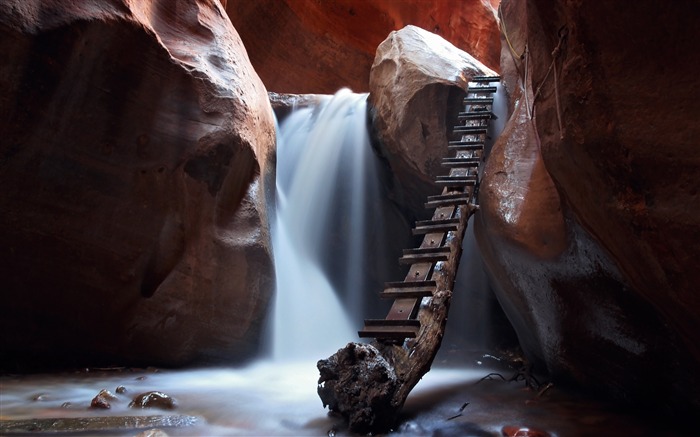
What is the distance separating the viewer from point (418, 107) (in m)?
Result: 6.42

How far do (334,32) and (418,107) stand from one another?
902 centimetres

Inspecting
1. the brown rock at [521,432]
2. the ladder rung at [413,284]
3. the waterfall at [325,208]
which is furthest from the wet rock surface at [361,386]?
the waterfall at [325,208]

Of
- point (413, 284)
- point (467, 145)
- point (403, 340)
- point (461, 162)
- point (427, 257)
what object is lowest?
point (403, 340)

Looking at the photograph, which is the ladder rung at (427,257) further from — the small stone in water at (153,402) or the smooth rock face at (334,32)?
the smooth rock face at (334,32)

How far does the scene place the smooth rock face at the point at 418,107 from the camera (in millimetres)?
6422

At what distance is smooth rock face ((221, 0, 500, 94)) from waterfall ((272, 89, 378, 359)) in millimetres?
6028

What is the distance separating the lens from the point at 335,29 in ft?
47.7

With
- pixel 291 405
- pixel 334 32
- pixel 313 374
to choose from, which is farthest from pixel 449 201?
pixel 334 32

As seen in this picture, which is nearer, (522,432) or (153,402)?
(522,432)

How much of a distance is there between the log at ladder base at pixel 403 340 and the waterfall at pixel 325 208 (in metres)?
2.45

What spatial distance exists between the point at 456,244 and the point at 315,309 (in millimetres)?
2774

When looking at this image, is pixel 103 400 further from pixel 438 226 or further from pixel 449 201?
pixel 449 201

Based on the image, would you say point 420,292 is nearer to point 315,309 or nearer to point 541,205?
point 541,205

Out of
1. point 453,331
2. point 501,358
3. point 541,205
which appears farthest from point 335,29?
point 541,205
